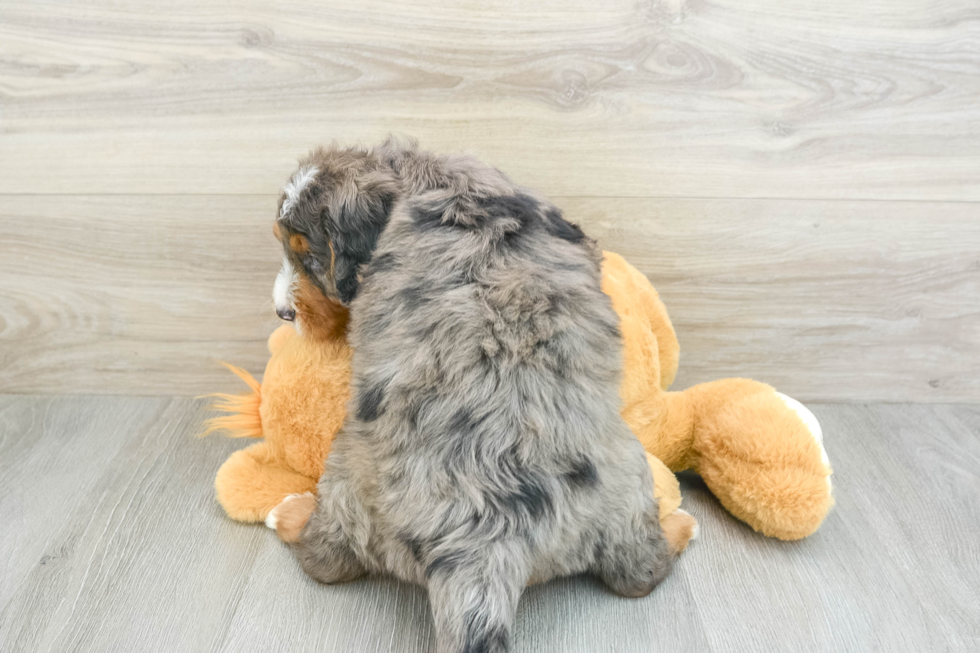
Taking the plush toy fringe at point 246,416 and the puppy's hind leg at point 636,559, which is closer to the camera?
the puppy's hind leg at point 636,559

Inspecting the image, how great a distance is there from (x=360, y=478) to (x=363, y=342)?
179 millimetres

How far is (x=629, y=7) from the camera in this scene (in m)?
1.17

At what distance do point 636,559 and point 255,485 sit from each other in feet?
2.12

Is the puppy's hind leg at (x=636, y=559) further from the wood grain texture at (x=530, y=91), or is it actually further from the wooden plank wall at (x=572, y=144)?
the wood grain texture at (x=530, y=91)

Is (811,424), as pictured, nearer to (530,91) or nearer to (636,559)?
(636,559)

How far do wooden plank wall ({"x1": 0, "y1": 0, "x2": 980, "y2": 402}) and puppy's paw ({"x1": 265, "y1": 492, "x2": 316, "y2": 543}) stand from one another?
44 cm

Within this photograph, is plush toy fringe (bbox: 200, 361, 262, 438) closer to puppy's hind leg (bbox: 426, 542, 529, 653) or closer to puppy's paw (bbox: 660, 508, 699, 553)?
puppy's hind leg (bbox: 426, 542, 529, 653)

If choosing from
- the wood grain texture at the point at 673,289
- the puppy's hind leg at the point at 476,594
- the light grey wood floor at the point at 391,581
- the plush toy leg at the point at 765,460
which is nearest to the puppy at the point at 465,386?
the puppy's hind leg at the point at 476,594

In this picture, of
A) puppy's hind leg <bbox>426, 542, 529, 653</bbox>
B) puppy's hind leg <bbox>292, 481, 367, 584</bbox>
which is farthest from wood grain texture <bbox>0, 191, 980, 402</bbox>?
puppy's hind leg <bbox>426, 542, 529, 653</bbox>

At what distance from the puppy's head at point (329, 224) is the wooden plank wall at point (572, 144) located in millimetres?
365

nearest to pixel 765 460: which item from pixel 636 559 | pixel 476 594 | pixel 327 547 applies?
pixel 636 559

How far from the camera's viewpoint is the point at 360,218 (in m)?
0.87

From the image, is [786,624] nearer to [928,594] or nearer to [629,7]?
[928,594]

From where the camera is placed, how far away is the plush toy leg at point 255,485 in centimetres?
114
